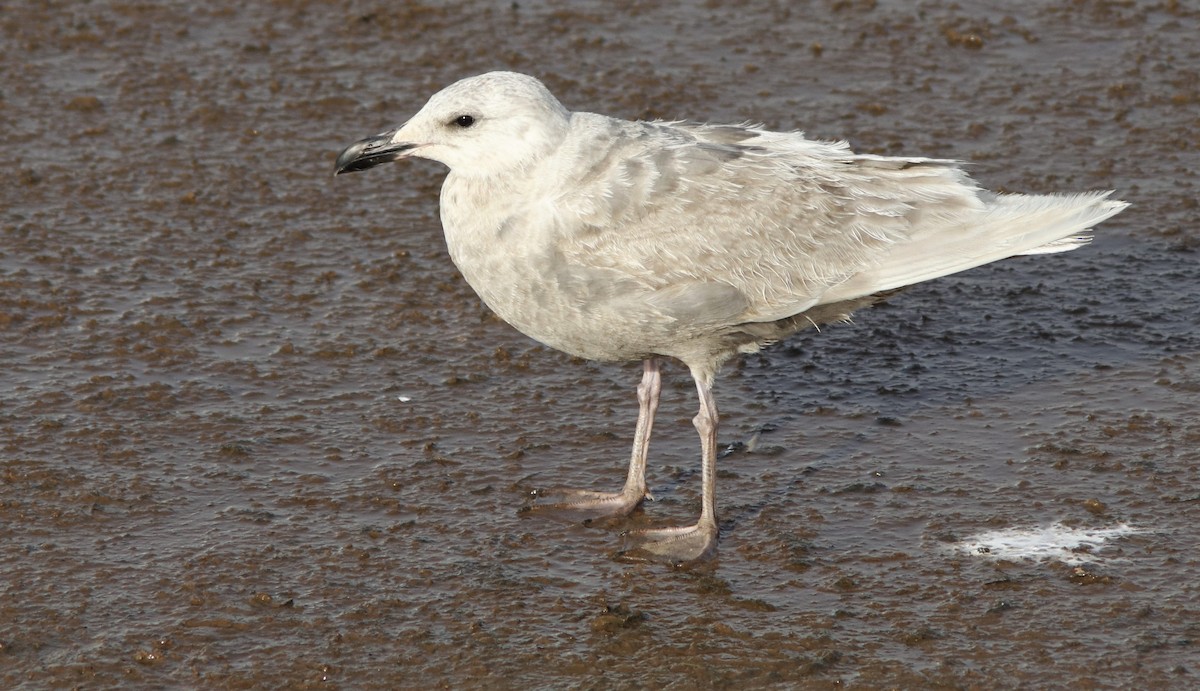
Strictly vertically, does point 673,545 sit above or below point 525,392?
below

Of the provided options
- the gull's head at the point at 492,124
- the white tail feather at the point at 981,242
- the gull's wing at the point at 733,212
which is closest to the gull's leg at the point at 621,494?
the gull's wing at the point at 733,212

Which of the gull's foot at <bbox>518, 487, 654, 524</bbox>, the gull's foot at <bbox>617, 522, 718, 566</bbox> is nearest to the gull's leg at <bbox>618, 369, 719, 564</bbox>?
the gull's foot at <bbox>617, 522, 718, 566</bbox>

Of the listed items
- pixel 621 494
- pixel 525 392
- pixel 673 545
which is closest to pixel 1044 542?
pixel 673 545

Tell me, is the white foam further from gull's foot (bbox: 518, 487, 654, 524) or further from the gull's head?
the gull's head

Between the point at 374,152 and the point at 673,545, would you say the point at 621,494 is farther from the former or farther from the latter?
the point at 374,152

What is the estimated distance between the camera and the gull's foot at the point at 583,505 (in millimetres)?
6664

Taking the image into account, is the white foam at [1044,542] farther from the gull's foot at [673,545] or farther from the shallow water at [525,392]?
the gull's foot at [673,545]

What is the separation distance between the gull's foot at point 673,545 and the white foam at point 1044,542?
100 cm

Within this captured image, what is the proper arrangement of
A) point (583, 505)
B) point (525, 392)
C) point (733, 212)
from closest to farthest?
point (733, 212), point (583, 505), point (525, 392)

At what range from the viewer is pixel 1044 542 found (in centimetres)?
638

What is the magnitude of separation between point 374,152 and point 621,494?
1.78 meters

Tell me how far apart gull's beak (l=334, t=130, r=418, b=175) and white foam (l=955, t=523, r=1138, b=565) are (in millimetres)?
2806

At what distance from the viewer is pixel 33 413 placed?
724 centimetres

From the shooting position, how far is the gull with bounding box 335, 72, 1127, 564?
630cm
